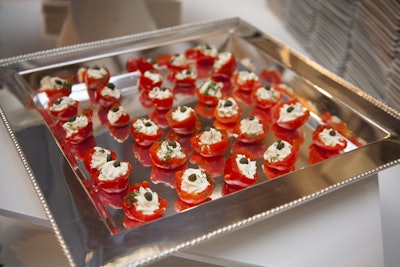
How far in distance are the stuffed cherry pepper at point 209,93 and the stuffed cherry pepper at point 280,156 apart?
327mm

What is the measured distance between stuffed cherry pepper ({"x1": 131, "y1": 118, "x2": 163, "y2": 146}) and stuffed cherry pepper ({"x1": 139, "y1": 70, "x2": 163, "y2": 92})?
0.80 feet

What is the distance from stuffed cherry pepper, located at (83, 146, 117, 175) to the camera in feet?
4.10

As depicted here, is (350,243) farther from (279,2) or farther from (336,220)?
(279,2)

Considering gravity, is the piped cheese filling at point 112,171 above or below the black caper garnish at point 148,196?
below

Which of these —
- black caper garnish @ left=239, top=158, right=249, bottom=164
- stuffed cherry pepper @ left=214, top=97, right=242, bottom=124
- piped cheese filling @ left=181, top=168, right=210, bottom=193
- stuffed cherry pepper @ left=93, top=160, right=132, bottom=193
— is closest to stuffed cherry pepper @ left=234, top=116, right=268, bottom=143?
stuffed cherry pepper @ left=214, top=97, right=242, bottom=124

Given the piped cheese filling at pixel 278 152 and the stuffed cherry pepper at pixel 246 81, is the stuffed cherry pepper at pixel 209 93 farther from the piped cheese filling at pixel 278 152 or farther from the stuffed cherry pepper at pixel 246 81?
the piped cheese filling at pixel 278 152

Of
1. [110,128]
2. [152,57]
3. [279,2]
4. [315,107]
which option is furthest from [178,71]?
[279,2]

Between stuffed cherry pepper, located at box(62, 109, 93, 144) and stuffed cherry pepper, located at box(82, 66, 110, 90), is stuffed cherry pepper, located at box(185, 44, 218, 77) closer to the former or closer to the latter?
stuffed cherry pepper, located at box(82, 66, 110, 90)

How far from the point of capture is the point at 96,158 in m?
1.26

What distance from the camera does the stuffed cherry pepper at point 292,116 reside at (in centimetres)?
146

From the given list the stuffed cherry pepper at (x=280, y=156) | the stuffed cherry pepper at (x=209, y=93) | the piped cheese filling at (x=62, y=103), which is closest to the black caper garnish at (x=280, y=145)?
the stuffed cherry pepper at (x=280, y=156)

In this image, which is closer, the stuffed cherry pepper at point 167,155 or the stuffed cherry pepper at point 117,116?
the stuffed cherry pepper at point 167,155

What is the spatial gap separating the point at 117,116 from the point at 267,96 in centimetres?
51

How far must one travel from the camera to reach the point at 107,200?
1201 millimetres
